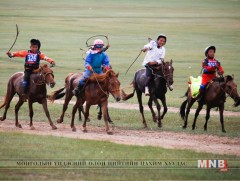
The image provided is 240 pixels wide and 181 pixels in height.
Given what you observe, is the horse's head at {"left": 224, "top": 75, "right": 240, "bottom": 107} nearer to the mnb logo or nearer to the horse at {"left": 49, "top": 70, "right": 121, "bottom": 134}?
the horse at {"left": 49, "top": 70, "right": 121, "bottom": 134}

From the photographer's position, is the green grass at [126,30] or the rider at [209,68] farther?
the green grass at [126,30]

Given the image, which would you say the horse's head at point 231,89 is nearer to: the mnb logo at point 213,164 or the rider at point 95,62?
the rider at point 95,62

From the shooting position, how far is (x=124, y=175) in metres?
15.2

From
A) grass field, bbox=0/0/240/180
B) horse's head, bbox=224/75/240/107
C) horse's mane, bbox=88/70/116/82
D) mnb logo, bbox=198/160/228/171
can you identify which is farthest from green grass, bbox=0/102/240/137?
mnb logo, bbox=198/160/228/171

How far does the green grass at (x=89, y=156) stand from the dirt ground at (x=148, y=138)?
91 centimetres

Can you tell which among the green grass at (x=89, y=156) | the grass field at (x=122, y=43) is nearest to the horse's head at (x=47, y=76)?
the green grass at (x=89, y=156)

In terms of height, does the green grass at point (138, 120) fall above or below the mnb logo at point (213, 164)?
below

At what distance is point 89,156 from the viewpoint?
16.9 m

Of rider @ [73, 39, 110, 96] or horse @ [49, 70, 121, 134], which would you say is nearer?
horse @ [49, 70, 121, 134]

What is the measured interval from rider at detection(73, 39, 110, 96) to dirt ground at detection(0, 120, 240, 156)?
146 centimetres

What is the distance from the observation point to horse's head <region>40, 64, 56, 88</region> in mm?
21031

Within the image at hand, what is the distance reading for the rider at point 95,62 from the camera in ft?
69.4

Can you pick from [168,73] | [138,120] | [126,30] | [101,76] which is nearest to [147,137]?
[101,76]

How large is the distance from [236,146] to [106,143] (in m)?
3.46
